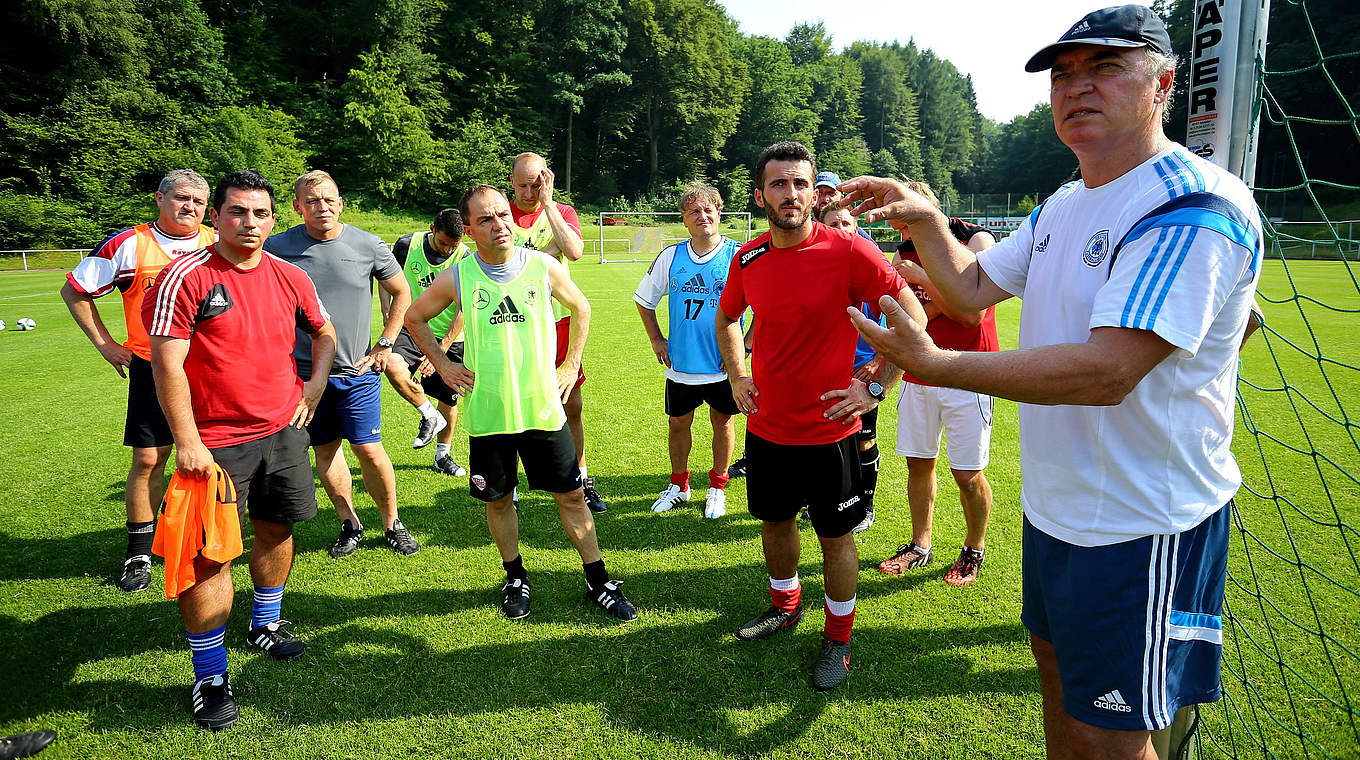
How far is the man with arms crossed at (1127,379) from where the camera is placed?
152 cm

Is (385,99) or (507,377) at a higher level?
(385,99)

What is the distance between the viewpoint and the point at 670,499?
17.6 feet

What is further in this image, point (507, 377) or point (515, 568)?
point (515, 568)

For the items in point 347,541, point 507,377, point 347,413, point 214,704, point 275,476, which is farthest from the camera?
point 347,541

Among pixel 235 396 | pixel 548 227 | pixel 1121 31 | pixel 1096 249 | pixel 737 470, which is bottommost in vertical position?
pixel 737 470

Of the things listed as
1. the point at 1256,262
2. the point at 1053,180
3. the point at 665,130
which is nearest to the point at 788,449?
the point at 1256,262

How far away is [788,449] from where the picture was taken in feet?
10.8

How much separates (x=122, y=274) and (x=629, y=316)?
10.6m

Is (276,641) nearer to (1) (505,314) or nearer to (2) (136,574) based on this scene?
(2) (136,574)

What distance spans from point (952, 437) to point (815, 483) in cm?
126

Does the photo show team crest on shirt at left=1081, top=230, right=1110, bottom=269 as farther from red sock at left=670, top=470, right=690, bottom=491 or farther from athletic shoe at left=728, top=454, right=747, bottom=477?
athletic shoe at left=728, top=454, right=747, bottom=477

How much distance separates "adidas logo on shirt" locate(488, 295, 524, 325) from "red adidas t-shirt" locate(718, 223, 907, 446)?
4.50 ft

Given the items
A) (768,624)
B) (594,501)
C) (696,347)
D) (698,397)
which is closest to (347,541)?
(594,501)

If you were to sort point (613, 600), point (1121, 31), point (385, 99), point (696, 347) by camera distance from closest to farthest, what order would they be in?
point (1121, 31), point (613, 600), point (696, 347), point (385, 99)
